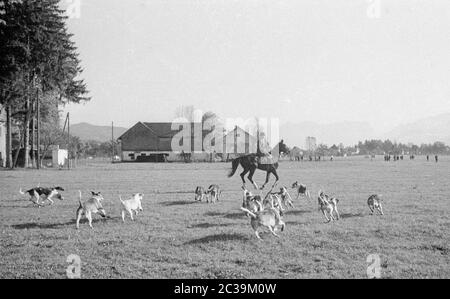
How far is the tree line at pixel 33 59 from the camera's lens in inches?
1704

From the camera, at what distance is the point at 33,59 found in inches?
1778

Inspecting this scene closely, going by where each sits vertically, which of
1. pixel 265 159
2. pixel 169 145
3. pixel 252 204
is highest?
pixel 169 145

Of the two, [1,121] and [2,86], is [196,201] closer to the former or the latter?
[2,86]

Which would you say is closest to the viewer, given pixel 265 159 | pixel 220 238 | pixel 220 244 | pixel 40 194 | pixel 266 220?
pixel 220 244

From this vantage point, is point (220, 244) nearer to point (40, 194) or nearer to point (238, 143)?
point (40, 194)

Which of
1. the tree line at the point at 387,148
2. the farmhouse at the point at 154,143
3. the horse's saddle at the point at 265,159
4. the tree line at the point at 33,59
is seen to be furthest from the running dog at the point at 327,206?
the tree line at the point at 387,148

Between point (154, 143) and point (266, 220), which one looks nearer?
point (266, 220)

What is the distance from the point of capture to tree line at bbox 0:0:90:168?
142 feet

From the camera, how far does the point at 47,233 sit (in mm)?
11625

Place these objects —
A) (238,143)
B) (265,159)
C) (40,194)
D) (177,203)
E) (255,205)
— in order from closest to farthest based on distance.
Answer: (255,205)
(40,194)
(177,203)
(265,159)
(238,143)

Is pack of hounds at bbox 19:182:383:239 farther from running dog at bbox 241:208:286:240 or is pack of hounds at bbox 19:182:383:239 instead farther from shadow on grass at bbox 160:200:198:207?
shadow on grass at bbox 160:200:198:207

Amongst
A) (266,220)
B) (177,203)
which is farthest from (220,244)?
(177,203)

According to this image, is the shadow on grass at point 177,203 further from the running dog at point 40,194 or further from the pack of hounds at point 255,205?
the running dog at point 40,194

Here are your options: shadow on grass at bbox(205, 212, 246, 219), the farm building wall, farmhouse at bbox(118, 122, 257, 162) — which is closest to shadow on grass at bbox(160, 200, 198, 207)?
shadow on grass at bbox(205, 212, 246, 219)
